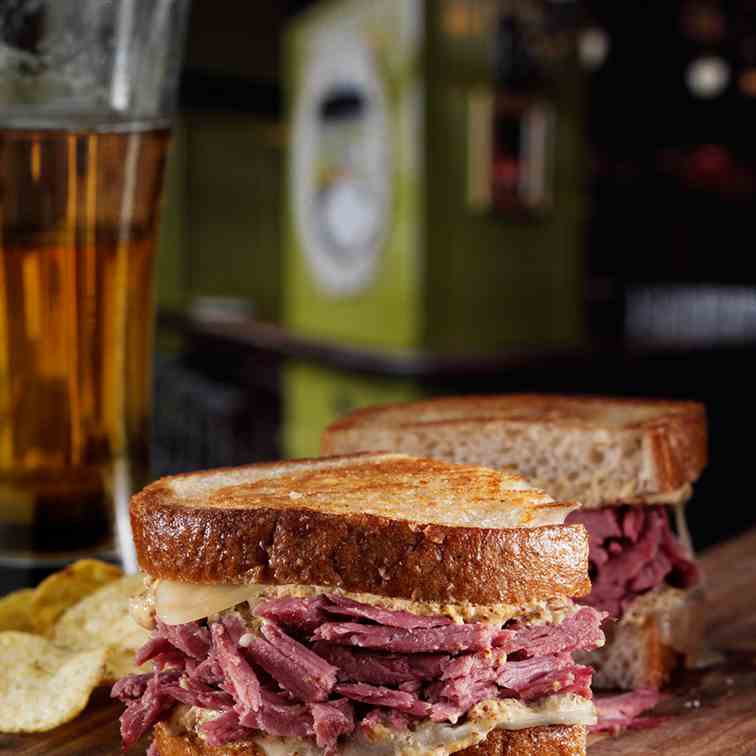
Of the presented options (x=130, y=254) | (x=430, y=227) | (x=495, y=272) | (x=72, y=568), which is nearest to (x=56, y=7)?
(x=130, y=254)

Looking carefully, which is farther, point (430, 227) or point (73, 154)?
point (430, 227)

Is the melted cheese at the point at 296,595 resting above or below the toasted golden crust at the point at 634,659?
above

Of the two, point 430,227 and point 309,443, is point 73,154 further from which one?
point 309,443

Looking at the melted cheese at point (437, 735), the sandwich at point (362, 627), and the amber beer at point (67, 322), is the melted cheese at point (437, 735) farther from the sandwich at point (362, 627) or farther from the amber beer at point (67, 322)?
the amber beer at point (67, 322)

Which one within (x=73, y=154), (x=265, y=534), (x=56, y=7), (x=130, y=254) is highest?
(x=56, y=7)

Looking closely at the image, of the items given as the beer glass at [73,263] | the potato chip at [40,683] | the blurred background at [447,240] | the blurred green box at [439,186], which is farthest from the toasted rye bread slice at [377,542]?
the blurred green box at [439,186]

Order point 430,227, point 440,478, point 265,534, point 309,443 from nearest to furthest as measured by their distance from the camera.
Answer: point 265,534 < point 440,478 < point 430,227 < point 309,443

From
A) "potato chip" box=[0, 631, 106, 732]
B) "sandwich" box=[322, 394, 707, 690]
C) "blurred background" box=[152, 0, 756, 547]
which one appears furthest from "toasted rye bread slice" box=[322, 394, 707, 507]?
"blurred background" box=[152, 0, 756, 547]

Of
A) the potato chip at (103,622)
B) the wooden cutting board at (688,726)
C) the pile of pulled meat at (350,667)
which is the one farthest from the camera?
the potato chip at (103,622)
